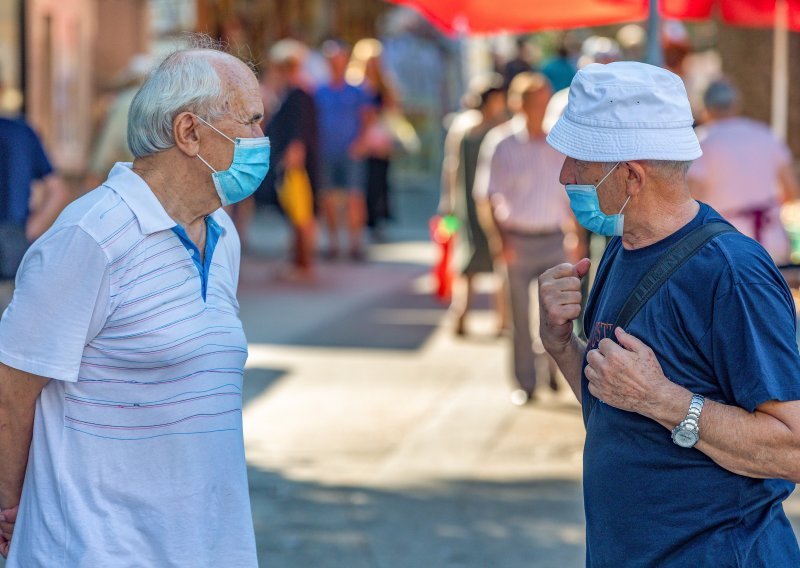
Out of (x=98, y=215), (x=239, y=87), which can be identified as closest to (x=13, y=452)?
(x=98, y=215)

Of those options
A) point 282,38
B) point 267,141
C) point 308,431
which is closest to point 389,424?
point 308,431

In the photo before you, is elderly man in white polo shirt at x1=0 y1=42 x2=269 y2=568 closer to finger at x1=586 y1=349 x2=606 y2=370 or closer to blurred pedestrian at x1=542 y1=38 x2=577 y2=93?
finger at x1=586 y1=349 x2=606 y2=370

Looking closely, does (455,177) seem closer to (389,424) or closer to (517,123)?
(517,123)

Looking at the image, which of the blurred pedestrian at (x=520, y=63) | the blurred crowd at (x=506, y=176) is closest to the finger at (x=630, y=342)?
the blurred crowd at (x=506, y=176)

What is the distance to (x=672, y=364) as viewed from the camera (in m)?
3.06

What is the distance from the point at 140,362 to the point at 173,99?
1.89 ft

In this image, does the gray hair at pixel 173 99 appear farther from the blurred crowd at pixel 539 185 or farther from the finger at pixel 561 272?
the blurred crowd at pixel 539 185

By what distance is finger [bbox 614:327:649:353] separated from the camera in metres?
→ 3.06

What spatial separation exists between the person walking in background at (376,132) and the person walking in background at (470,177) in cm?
524

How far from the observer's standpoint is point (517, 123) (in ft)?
30.6

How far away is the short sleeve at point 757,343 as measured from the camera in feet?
9.59

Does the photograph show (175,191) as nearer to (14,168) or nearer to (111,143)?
(14,168)

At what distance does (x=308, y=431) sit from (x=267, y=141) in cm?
501

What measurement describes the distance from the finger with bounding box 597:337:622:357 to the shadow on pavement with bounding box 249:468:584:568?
9.84 feet
